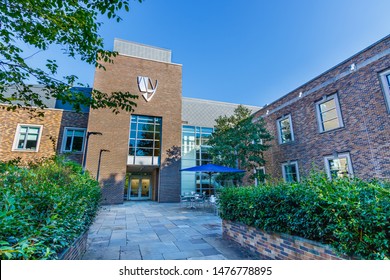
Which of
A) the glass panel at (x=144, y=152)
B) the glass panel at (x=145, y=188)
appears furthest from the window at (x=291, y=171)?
the glass panel at (x=145, y=188)

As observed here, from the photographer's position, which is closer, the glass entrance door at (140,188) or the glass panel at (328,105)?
the glass panel at (328,105)

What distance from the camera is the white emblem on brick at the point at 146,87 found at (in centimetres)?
1587

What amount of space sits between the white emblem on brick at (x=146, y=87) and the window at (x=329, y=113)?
472 inches

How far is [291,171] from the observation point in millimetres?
11609

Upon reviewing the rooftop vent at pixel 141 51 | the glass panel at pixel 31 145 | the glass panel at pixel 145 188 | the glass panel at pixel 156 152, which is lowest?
the glass panel at pixel 145 188

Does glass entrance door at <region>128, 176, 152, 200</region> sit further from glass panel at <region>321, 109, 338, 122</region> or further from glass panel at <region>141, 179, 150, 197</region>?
glass panel at <region>321, 109, 338, 122</region>

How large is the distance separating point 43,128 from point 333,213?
18.4 meters

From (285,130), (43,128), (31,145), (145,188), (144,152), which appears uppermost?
(43,128)

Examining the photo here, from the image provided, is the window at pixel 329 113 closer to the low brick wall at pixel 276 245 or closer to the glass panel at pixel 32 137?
the low brick wall at pixel 276 245

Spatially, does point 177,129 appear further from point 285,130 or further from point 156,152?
point 285,130

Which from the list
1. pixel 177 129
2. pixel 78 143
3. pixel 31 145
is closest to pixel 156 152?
pixel 177 129
